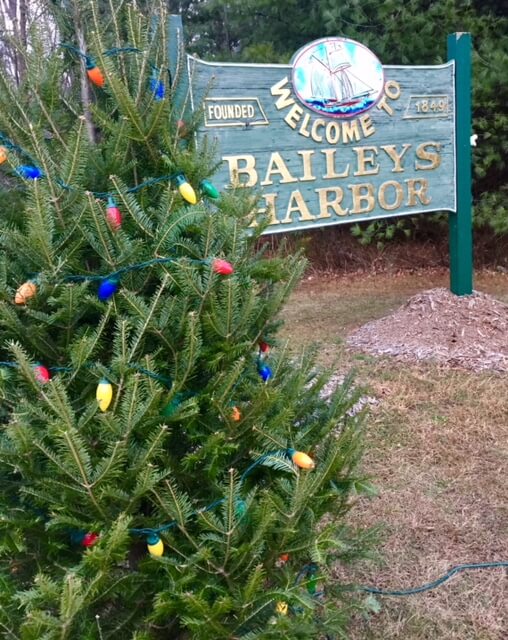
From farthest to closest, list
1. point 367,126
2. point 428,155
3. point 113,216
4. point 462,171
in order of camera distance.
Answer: point 462,171 → point 428,155 → point 367,126 → point 113,216

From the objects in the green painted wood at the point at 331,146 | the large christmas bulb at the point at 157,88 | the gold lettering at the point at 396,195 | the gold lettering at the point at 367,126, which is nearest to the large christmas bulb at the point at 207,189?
the large christmas bulb at the point at 157,88

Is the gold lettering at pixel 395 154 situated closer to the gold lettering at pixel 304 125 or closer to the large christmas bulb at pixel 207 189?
the gold lettering at pixel 304 125

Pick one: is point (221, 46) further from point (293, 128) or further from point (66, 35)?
point (66, 35)

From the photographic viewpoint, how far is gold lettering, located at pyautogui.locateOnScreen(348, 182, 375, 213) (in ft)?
16.9

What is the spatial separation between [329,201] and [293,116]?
2.28ft

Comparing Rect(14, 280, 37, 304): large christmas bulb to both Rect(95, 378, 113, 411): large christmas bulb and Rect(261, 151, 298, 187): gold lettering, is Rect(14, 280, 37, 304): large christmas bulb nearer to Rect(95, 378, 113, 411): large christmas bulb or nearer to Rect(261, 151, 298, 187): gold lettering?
Rect(95, 378, 113, 411): large christmas bulb

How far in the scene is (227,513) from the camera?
147cm

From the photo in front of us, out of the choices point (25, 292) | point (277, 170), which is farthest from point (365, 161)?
point (25, 292)

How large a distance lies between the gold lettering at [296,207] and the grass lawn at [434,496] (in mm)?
1216

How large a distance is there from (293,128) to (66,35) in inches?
124

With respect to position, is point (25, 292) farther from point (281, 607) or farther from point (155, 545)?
point (281, 607)

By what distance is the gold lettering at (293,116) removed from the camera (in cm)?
477

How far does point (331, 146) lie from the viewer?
4992 mm

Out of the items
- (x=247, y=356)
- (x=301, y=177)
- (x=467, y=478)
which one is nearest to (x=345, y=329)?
(x=301, y=177)
